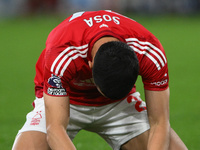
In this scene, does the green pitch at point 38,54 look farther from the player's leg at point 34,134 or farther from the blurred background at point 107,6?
the blurred background at point 107,6

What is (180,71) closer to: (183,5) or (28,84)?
(28,84)

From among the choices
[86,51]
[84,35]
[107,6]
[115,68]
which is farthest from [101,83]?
[107,6]

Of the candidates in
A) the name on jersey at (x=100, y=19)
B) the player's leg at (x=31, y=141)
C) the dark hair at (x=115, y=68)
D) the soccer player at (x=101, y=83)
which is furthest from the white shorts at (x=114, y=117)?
the dark hair at (x=115, y=68)

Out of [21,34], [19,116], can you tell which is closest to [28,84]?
[19,116]

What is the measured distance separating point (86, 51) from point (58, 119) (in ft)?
1.54

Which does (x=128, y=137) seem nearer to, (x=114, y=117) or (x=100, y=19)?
(x=114, y=117)

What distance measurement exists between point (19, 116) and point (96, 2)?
58.3ft

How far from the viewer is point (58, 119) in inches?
130

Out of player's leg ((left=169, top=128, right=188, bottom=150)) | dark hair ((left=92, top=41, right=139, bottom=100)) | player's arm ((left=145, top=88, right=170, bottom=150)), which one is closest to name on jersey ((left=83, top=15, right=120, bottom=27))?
dark hair ((left=92, top=41, right=139, bottom=100))

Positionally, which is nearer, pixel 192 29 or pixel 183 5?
pixel 192 29

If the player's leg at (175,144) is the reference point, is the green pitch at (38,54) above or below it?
below

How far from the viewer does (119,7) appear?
78.0 feet

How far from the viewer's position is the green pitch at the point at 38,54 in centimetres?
520

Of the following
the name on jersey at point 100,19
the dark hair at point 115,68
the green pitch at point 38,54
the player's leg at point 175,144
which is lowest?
the green pitch at point 38,54
